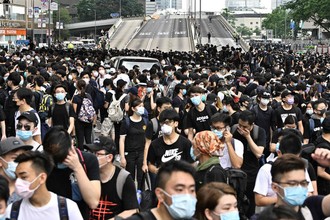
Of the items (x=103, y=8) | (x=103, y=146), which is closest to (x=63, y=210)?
(x=103, y=146)

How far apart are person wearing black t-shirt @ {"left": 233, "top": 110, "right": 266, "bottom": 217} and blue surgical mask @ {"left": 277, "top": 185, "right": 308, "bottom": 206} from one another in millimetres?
3011

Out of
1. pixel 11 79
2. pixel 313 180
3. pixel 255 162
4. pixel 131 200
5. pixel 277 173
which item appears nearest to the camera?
pixel 277 173

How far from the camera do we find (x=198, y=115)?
10328 millimetres

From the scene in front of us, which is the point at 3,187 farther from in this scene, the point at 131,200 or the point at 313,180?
the point at 313,180

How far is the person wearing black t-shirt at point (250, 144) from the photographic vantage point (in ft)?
27.0

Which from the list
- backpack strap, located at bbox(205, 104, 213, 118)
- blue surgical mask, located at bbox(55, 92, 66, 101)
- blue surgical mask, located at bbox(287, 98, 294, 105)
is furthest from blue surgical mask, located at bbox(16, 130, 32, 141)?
blue surgical mask, located at bbox(287, 98, 294, 105)

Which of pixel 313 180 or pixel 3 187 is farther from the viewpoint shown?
pixel 313 180

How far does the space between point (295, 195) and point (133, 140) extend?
5069 mm

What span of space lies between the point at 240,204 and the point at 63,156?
2.08 m

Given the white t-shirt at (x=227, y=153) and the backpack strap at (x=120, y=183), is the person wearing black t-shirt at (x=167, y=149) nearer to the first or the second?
the white t-shirt at (x=227, y=153)

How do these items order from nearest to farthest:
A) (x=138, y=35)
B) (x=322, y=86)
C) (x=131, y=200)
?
(x=131, y=200) < (x=322, y=86) < (x=138, y=35)

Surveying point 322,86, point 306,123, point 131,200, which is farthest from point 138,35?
point 131,200

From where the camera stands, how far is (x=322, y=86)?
16.6 meters

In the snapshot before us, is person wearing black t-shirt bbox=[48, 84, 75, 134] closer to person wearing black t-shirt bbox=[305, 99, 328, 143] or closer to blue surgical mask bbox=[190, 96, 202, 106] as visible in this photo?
blue surgical mask bbox=[190, 96, 202, 106]
